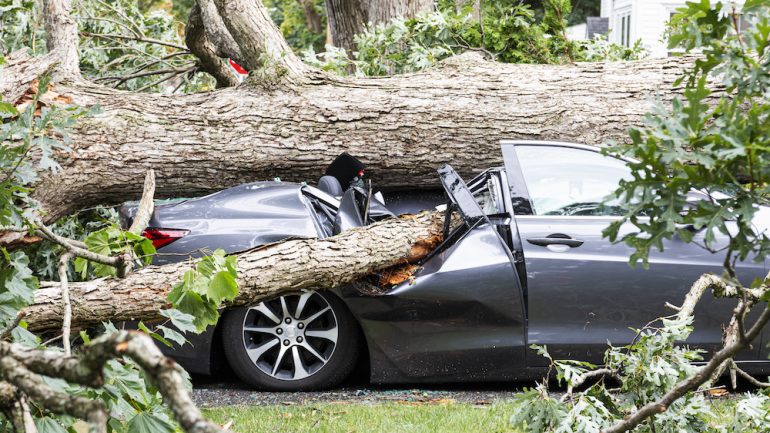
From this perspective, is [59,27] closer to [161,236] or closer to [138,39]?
[138,39]

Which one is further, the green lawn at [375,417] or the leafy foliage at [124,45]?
the leafy foliage at [124,45]

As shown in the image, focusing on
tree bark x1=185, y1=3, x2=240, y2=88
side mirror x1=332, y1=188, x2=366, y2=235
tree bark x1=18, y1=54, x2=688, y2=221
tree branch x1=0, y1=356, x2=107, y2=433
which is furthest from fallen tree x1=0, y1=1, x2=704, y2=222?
tree branch x1=0, y1=356, x2=107, y2=433

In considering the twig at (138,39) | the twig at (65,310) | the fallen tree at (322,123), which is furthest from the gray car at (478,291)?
the twig at (138,39)

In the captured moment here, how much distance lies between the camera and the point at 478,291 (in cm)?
553

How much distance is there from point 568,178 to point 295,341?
1.95m

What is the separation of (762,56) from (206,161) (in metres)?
4.67

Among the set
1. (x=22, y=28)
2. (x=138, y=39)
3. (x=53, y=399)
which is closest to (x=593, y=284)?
(x=53, y=399)

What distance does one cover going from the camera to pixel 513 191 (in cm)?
568

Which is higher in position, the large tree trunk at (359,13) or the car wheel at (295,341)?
the large tree trunk at (359,13)

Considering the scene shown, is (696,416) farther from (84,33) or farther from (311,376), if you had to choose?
(84,33)

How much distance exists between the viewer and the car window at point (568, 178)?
18.7 ft

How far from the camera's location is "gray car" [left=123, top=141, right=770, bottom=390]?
5.53m

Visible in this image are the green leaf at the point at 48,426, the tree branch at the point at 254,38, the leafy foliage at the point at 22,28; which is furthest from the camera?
the leafy foliage at the point at 22,28

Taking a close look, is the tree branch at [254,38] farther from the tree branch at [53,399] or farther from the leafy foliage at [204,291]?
the tree branch at [53,399]
